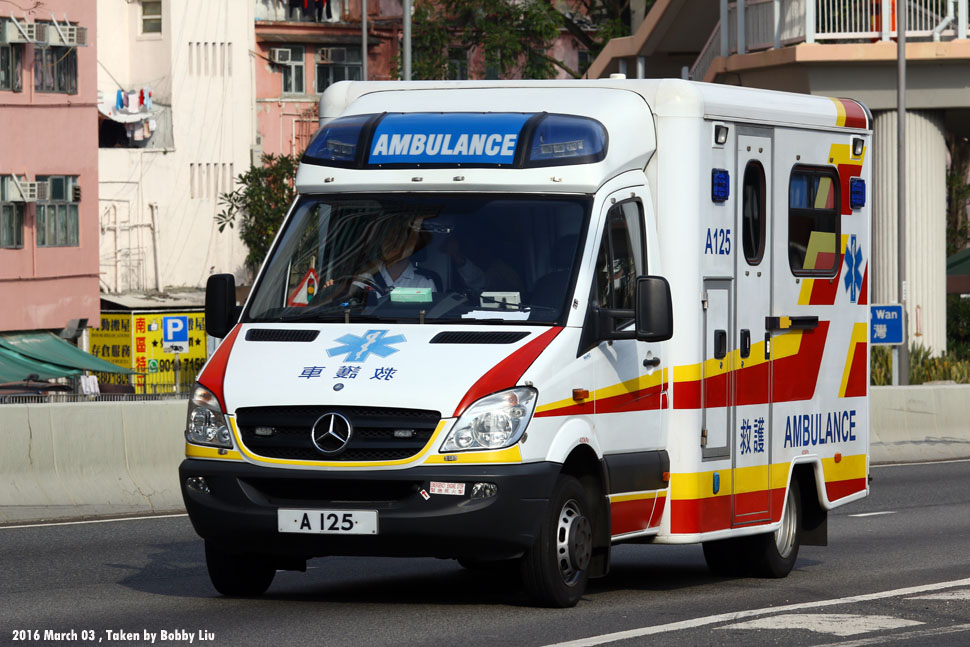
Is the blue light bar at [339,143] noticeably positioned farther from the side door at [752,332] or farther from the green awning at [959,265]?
the green awning at [959,265]

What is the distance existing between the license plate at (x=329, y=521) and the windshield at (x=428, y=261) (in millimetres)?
1094

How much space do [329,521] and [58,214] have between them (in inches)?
1740

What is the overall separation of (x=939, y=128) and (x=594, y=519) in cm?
2582

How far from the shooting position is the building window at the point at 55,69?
51781 millimetres

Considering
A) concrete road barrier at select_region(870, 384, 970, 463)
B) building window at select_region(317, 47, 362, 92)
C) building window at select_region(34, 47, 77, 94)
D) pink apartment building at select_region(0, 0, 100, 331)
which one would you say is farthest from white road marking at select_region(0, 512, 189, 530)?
building window at select_region(317, 47, 362, 92)

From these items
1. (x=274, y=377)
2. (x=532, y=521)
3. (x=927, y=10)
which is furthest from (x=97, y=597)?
(x=927, y=10)

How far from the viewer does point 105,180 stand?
199 ft

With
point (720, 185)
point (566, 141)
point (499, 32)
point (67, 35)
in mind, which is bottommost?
point (720, 185)

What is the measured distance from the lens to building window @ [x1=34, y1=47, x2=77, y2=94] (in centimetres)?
5178

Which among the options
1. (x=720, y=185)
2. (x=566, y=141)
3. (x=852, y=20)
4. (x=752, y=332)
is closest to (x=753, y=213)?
(x=720, y=185)

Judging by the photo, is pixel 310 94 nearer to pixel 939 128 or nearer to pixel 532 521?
pixel 939 128

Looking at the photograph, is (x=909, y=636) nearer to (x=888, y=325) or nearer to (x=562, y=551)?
(x=562, y=551)

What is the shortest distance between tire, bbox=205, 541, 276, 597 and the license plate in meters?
0.99

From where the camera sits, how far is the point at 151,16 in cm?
6384
